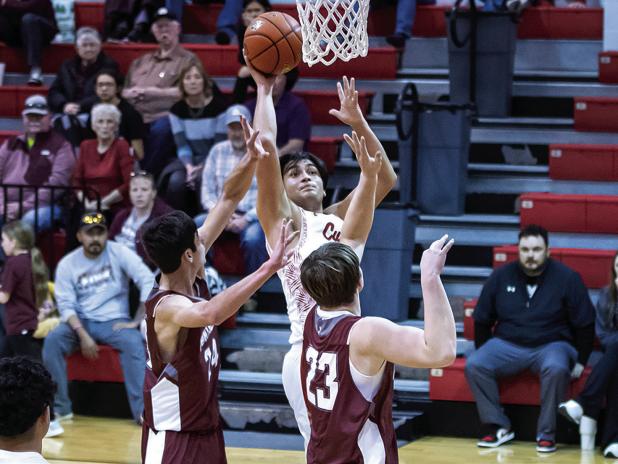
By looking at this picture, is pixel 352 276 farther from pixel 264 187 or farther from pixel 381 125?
pixel 381 125

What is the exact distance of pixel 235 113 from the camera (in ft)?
29.6

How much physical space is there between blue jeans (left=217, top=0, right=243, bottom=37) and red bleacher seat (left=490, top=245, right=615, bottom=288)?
3989 mm

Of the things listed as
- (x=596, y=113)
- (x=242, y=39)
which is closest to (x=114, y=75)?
(x=242, y=39)

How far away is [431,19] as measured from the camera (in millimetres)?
11008

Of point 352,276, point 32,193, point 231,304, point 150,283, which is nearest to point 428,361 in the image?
point 352,276

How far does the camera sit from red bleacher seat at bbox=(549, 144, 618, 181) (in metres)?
9.31

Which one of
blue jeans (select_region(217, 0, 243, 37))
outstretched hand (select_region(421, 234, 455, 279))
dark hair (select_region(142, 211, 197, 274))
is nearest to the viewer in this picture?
outstretched hand (select_region(421, 234, 455, 279))

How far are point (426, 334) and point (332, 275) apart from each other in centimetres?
38

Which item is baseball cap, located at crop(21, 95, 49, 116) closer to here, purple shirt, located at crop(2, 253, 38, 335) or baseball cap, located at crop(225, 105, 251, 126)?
baseball cap, located at crop(225, 105, 251, 126)

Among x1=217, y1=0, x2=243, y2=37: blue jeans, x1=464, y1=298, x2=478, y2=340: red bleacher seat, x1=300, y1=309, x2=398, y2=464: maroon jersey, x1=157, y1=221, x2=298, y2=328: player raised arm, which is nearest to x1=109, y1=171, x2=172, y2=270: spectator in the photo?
x1=464, y1=298, x2=478, y2=340: red bleacher seat

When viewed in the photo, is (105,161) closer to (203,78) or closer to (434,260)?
(203,78)

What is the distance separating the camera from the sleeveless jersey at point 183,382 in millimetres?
4301

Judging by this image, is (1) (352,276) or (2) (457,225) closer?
(1) (352,276)

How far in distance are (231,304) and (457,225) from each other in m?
5.57
